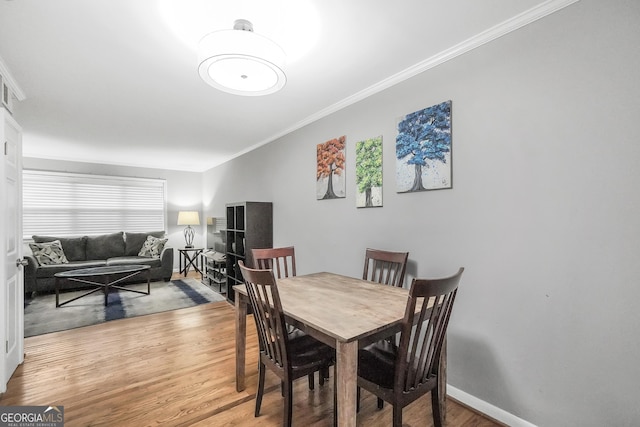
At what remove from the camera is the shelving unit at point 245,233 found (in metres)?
3.76

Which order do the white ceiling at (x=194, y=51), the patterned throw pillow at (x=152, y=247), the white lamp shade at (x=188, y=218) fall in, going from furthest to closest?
the white lamp shade at (x=188, y=218)
the patterned throw pillow at (x=152, y=247)
the white ceiling at (x=194, y=51)

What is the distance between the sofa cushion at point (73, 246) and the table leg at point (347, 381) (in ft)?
18.7

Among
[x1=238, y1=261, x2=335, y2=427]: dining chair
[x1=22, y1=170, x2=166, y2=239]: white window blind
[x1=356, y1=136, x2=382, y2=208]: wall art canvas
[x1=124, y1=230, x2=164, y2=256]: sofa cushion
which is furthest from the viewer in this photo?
[x1=124, y1=230, x2=164, y2=256]: sofa cushion

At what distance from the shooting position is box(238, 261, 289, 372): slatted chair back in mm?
1407

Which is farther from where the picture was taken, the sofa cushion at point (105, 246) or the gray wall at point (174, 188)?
the gray wall at point (174, 188)

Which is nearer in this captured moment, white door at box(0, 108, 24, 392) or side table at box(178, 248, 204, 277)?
white door at box(0, 108, 24, 392)

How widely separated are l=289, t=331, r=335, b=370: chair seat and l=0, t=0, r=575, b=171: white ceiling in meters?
1.90

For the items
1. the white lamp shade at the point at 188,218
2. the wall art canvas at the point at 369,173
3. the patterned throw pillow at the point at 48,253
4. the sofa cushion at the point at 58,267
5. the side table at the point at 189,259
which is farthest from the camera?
the white lamp shade at the point at 188,218

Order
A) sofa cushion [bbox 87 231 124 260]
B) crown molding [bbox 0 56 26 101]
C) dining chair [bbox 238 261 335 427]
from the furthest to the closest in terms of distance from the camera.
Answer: sofa cushion [bbox 87 231 124 260]
crown molding [bbox 0 56 26 101]
dining chair [bbox 238 261 335 427]

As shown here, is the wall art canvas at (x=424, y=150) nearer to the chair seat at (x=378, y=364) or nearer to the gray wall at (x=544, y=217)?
the gray wall at (x=544, y=217)

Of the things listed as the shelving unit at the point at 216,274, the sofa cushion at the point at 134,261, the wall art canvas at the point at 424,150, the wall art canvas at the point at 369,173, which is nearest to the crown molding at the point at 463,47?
the wall art canvas at the point at 424,150

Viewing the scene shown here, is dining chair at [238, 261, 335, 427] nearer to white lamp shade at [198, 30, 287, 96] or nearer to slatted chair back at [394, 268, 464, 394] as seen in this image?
slatted chair back at [394, 268, 464, 394]

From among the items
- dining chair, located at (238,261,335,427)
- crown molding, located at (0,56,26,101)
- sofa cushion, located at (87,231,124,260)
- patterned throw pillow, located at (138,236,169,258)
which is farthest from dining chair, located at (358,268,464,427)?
sofa cushion, located at (87,231,124,260)

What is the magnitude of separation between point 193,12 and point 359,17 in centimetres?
92
